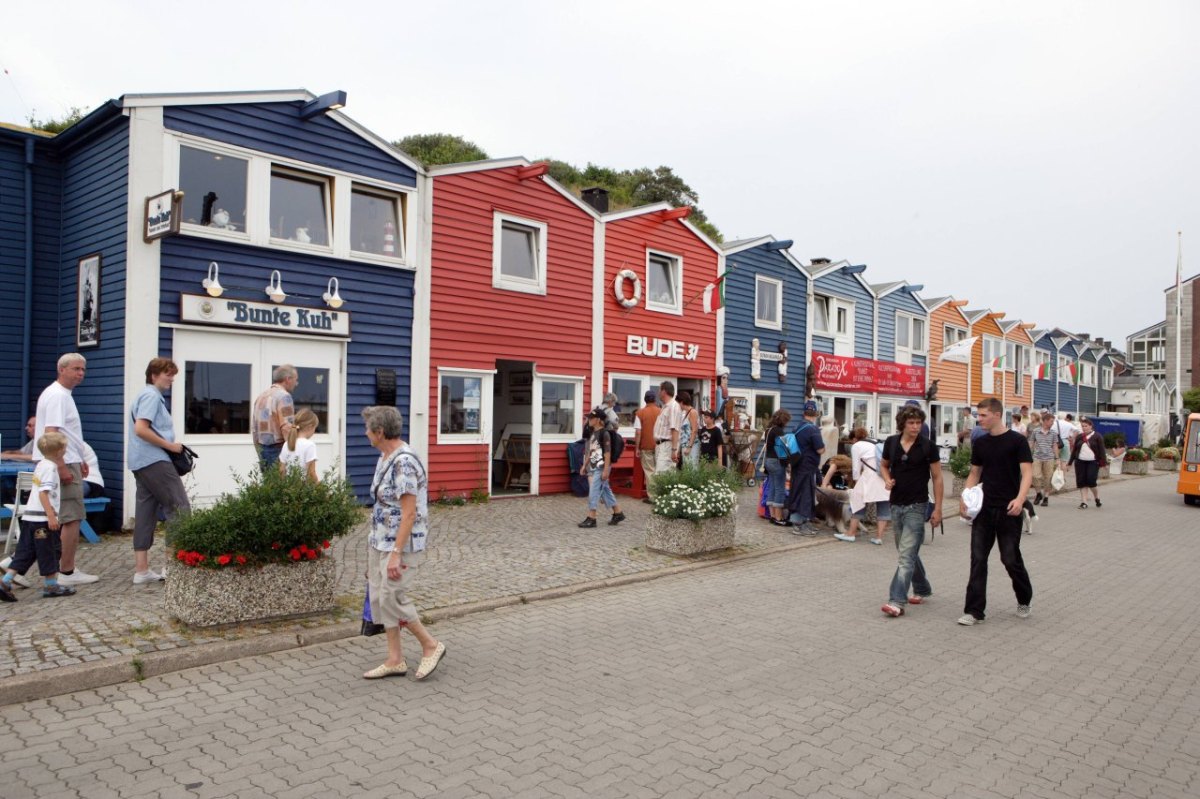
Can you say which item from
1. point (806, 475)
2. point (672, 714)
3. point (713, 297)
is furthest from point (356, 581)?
point (713, 297)

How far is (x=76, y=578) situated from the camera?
24.0 feet

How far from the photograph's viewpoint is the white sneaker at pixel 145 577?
24.2 ft

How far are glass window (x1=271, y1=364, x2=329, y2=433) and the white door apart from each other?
14mm

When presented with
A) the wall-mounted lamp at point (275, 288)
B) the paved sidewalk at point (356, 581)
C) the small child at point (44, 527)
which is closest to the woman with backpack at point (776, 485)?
the paved sidewalk at point (356, 581)

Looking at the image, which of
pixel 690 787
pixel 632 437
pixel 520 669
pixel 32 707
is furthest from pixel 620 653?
pixel 632 437

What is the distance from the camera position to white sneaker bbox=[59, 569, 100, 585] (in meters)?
7.16

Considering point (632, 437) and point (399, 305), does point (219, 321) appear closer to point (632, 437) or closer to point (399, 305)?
point (399, 305)

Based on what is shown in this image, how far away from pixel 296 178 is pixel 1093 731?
37.8ft

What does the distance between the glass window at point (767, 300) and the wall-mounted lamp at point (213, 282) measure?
13560 mm

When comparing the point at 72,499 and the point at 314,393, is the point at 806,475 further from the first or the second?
the point at 72,499

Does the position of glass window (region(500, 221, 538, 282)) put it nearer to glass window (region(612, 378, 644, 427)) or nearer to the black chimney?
the black chimney

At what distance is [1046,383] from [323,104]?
38297 millimetres

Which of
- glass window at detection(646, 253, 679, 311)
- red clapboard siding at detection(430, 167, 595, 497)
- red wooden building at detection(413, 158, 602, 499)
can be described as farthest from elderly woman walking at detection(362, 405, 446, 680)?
glass window at detection(646, 253, 679, 311)

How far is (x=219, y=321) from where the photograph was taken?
35.9ft
